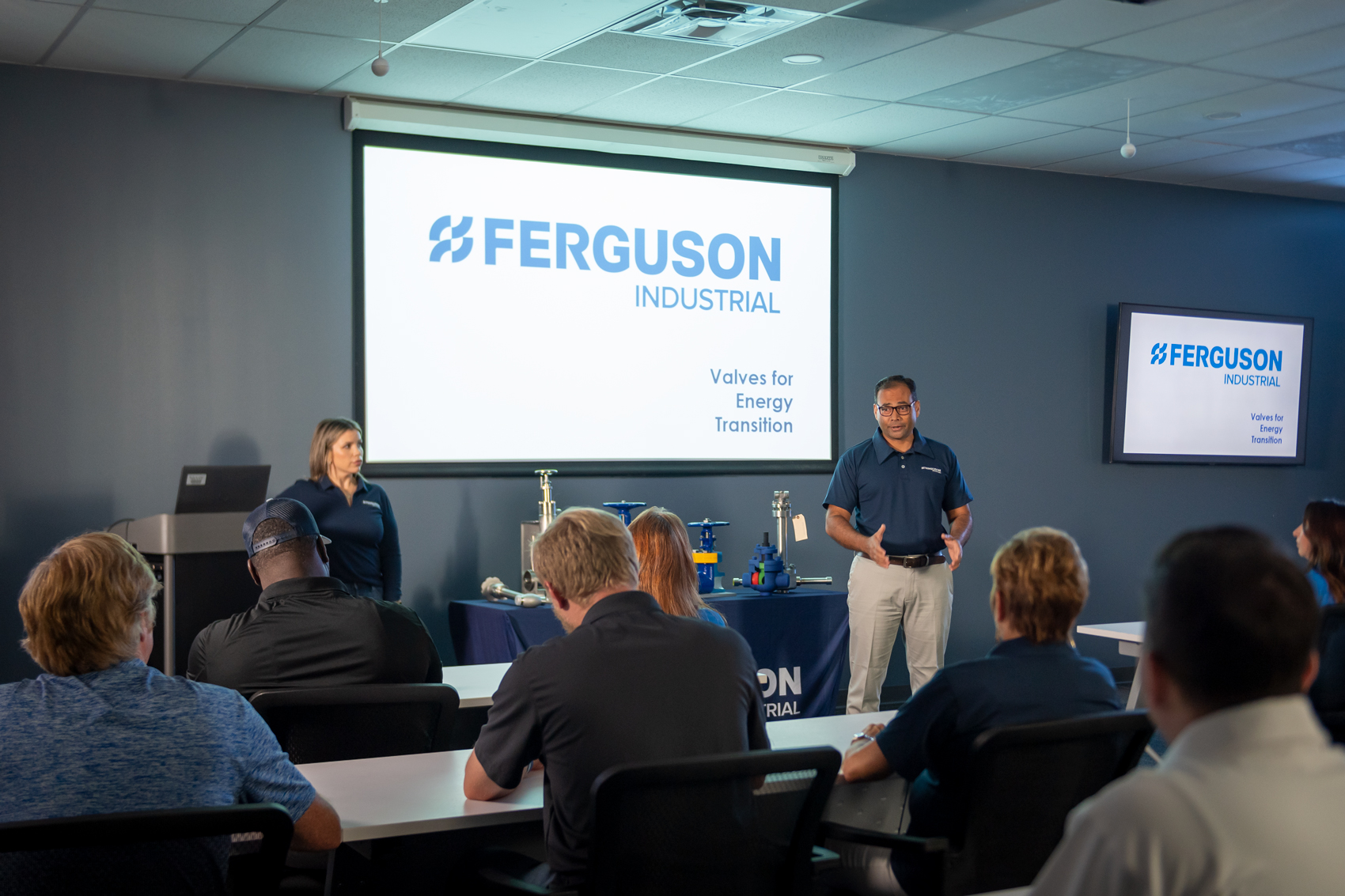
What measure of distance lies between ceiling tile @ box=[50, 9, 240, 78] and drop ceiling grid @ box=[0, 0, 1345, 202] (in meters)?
0.01

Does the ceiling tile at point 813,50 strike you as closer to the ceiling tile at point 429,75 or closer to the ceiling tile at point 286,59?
the ceiling tile at point 429,75

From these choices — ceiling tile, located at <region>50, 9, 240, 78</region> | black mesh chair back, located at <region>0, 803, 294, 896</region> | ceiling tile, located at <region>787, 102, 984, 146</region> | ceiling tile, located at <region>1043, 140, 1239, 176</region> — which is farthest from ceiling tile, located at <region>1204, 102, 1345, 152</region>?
black mesh chair back, located at <region>0, 803, 294, 896</region>

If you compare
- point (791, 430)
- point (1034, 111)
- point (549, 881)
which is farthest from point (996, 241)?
point (549, 881)

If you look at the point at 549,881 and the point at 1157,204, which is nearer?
the point at 549,881

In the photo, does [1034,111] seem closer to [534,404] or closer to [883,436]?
[883,436]

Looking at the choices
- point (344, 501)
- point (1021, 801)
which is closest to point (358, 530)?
point (344, 501)

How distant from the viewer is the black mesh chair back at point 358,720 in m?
2.56

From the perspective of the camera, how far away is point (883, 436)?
5.48 m

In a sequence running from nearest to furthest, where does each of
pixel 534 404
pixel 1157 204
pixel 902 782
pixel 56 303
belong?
pixel 902 782 < pixel 56 303 < pixel 534 404 < pixel 1157 204

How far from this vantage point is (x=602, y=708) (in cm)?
204

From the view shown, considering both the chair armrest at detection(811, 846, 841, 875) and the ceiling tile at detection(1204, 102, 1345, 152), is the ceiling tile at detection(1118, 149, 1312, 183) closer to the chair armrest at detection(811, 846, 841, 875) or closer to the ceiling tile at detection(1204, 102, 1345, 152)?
the ceiling tile at detection(1204, 102, 1345, 152)

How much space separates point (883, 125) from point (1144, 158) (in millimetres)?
1810

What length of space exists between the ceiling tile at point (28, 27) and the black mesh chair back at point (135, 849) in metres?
3.76

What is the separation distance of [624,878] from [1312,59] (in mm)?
4997
